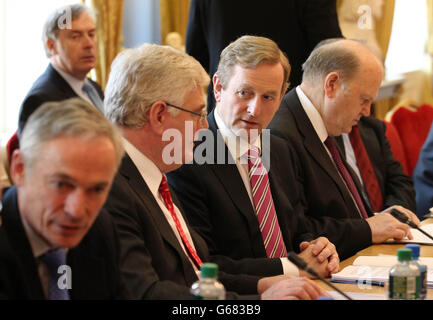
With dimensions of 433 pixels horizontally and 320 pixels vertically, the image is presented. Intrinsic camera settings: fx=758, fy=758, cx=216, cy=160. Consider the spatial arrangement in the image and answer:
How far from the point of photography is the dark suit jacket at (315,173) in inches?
132

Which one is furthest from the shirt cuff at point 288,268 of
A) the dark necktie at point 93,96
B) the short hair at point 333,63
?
the dark necktie at point 93,96

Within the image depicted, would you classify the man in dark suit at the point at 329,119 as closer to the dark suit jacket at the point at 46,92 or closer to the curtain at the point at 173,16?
the dark suit jacket at the point at 46,92

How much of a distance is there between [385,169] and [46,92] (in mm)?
1989

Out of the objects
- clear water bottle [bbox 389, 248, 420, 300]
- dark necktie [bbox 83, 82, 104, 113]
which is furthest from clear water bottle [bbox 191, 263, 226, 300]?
dark necktie [bbox 83, 82, 104, 113]

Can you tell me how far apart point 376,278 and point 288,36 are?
2.08 metres

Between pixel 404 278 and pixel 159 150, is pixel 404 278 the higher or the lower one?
the lower one

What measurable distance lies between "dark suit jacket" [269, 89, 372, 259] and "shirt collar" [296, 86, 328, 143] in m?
0.06

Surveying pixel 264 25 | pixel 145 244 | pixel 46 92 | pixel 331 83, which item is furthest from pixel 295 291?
pixel 46 92

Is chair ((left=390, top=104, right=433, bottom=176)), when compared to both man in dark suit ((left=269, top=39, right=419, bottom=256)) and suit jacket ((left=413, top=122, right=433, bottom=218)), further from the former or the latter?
man in dark suit ((left=269, top=39, right=419, bottom=256))

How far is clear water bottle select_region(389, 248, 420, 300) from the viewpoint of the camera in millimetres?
1998

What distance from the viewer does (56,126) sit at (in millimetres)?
1652

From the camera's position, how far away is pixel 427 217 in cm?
390

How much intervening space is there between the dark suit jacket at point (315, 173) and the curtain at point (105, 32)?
251cm

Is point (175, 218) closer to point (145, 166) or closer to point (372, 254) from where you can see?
point (145, 166)
